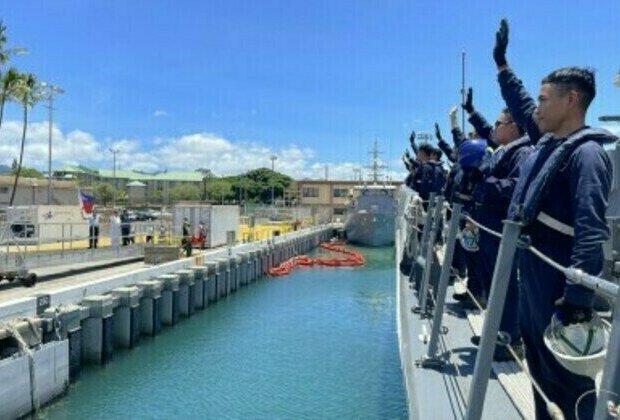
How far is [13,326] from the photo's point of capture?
9109mm

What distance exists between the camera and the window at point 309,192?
95.1 metres

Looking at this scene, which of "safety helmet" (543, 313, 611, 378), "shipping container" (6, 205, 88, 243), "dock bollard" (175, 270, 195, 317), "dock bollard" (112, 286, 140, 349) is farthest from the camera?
"shipping container" (6, 205, 88, 243)

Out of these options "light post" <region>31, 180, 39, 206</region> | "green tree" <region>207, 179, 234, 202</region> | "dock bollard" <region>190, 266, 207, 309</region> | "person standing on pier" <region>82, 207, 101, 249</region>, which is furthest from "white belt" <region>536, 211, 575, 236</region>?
"green tree" <region>207, 179, 234, 202</region>

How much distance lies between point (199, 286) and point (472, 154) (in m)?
16.1

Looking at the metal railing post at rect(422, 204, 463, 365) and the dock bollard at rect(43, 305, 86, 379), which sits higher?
the metal railing post at rect(422, 204, 463, 365)

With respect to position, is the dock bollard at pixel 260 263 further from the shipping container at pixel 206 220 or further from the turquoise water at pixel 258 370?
the turquoise water at pixel 258 370

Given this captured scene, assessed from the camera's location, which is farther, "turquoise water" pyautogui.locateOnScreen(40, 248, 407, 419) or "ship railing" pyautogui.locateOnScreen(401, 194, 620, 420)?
"turquoise water" pyautogui.locateOnScreen(40, 248, 407, 419)

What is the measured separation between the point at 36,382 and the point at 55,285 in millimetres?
6444

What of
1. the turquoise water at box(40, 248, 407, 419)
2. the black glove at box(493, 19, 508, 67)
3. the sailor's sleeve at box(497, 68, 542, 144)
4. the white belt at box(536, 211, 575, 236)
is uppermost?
the black glove at box(493, 19, 508, 67)

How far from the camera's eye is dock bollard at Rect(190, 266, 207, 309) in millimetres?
20109

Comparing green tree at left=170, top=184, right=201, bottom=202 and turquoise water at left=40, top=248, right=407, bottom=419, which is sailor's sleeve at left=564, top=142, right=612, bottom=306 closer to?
turquoise water at left=40, top=248, right=407, bottom=419

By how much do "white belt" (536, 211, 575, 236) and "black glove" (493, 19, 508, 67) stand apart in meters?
1.27

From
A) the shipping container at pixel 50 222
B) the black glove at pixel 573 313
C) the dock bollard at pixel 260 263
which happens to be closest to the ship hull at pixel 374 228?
the dock bollard at pixel 260 263

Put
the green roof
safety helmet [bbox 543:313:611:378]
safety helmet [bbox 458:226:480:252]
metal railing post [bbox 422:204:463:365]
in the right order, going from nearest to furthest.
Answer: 1. safety helmet [bbox 543:313:611:378]
2. metal railing post [bbox 422:204:463:365]
3. safety helmet [bbox 458:226:480:252]
4. the green roof
